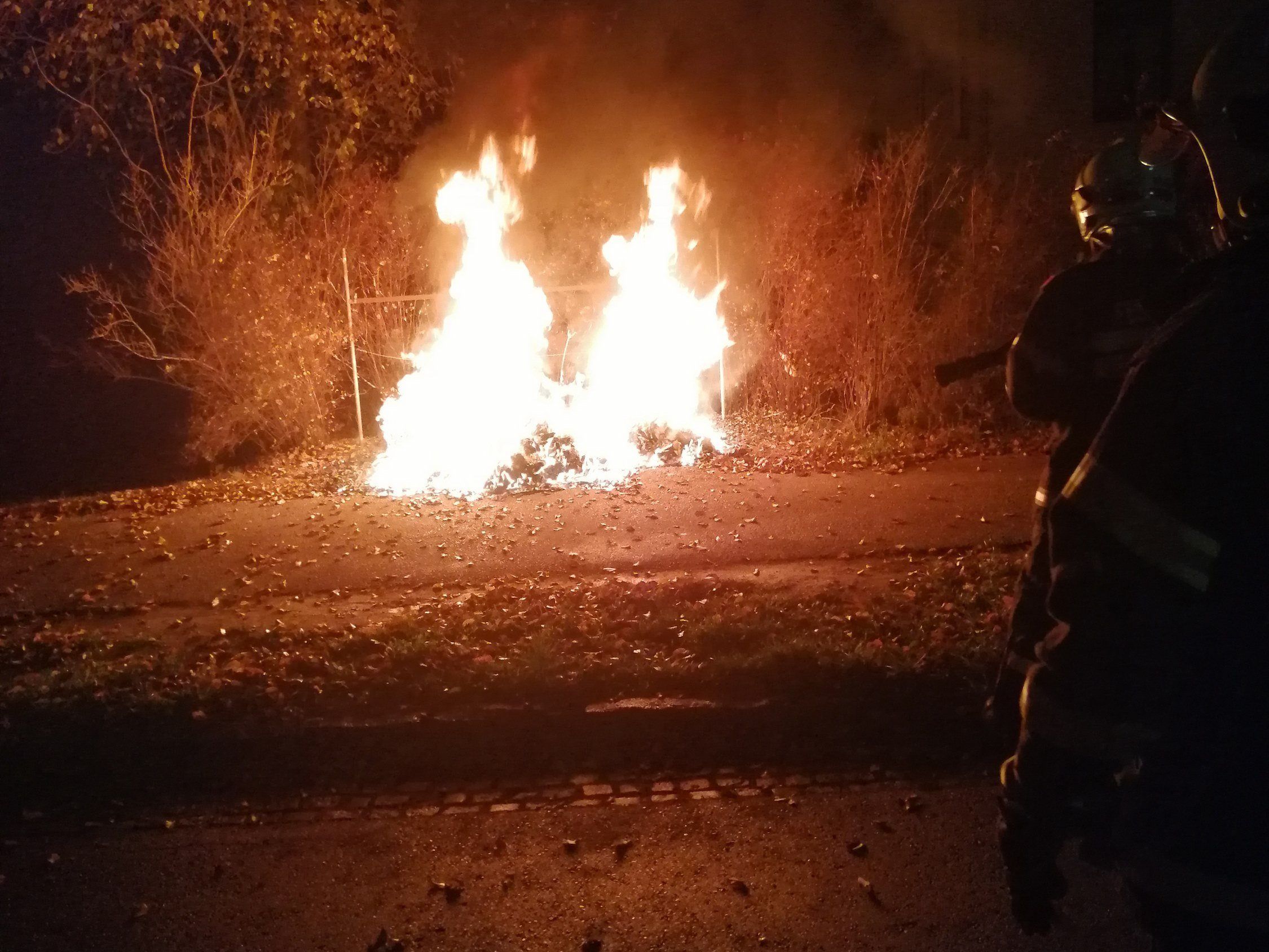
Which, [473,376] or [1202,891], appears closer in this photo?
[1202,891]

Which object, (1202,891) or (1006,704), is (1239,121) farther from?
(1006,704)

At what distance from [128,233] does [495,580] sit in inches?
353

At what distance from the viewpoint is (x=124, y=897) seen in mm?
3662

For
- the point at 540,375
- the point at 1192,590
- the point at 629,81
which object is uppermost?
the point at 629,81

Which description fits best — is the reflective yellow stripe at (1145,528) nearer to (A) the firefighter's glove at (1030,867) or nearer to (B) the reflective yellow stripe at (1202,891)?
(B) the reflective yellow stripe at (1202,891)

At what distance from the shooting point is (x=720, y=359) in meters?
11.1

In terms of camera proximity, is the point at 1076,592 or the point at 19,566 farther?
the point at 19,566

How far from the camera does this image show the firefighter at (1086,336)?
7.97 ft

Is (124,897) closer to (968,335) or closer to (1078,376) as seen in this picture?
(1078,376)

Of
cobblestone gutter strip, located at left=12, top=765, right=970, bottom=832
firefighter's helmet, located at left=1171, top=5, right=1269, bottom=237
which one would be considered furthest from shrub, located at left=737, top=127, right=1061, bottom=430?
firefighter's helmet, located at left=1171, top=5, right=1269, bottom=237

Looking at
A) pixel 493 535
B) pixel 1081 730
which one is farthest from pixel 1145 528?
pixel 493 535

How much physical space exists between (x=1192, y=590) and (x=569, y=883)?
261 cm

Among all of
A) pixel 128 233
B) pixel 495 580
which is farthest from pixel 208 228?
pixel 495 580

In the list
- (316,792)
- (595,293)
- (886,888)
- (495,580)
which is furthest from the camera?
(595,293)
